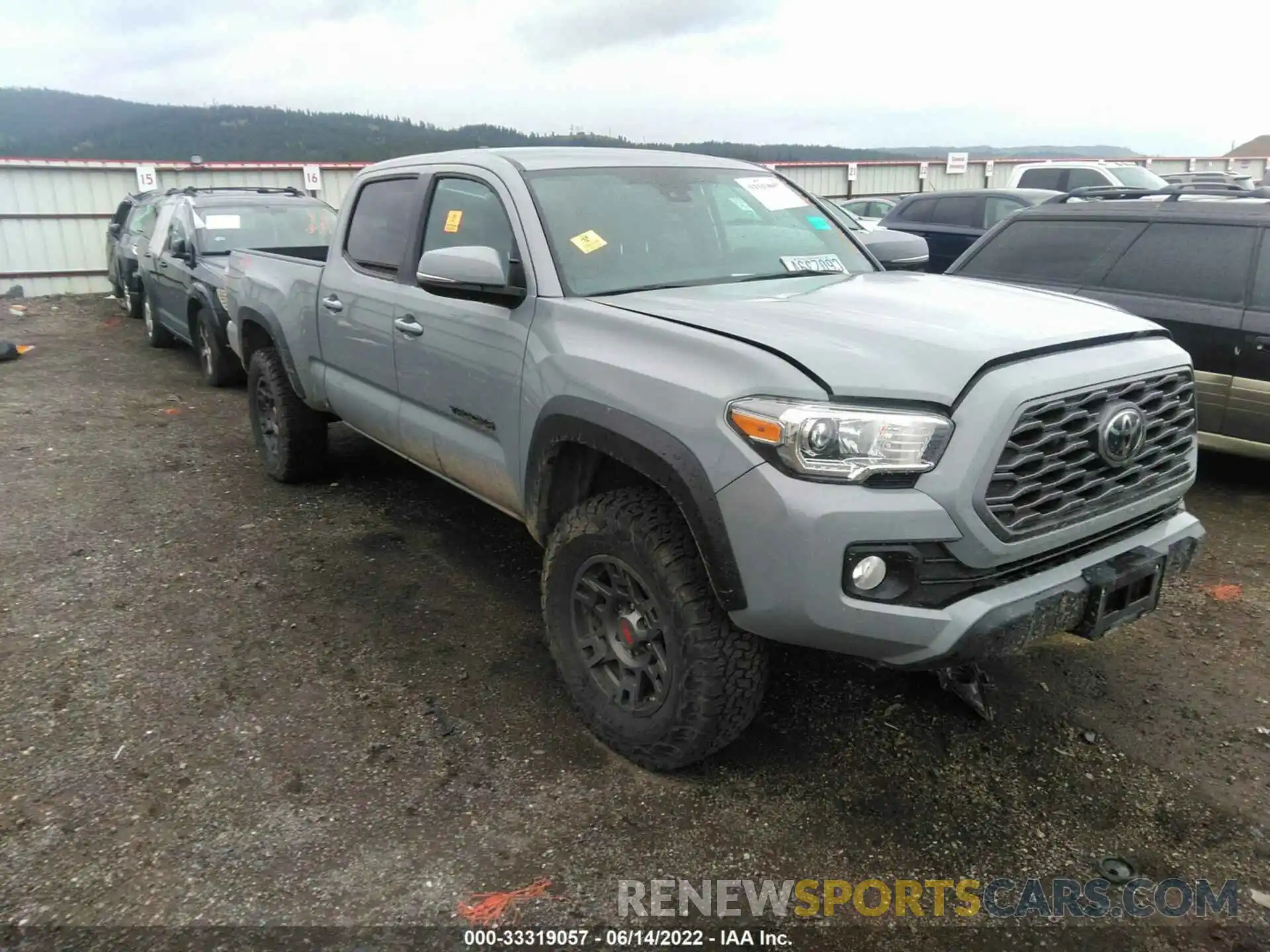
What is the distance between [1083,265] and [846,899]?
14.7ft

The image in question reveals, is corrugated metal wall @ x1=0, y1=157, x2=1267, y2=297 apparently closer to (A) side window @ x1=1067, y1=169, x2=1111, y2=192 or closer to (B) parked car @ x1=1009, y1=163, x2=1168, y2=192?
(B) parked car @ x1=1009, y1=163, x2=1168, y2=192

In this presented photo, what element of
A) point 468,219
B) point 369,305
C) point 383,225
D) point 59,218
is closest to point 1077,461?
point 468,219

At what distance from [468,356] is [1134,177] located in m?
13.9

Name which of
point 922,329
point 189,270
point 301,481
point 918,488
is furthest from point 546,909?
point 189,270

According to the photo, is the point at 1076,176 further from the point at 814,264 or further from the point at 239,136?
the point at 239,136

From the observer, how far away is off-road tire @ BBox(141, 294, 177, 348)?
10.5 meters

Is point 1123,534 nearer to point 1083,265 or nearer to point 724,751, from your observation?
point 724,751

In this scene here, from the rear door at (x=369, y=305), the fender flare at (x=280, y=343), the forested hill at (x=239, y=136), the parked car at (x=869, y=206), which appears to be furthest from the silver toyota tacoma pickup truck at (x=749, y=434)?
the forested hill at (x=239, y=136)

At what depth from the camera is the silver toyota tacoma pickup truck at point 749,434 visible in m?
2.29

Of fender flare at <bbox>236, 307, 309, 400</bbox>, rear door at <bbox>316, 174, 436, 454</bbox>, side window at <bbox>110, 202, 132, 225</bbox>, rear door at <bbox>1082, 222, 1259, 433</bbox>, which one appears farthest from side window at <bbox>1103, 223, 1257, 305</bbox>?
side window at <bbox>110, 202, 132, 225</bbox>

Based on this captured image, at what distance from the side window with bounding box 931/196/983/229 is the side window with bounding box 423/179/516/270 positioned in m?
8.55

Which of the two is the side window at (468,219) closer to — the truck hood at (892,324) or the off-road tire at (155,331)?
the truck hood at (892,324)

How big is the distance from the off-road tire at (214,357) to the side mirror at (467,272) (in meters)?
6.10

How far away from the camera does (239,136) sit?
48.5 meters
